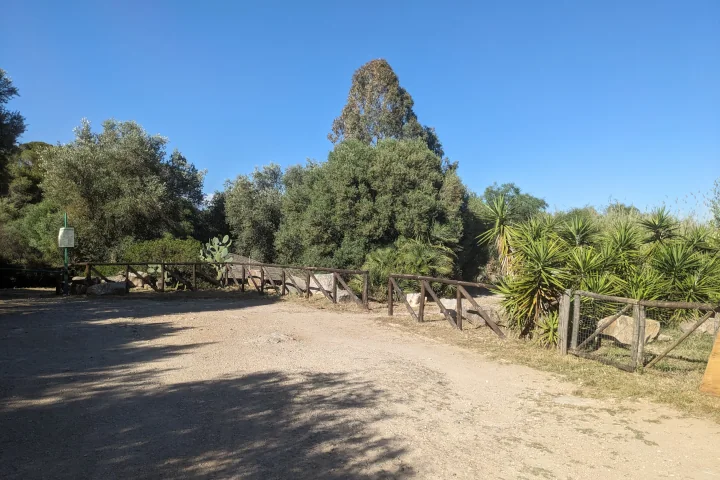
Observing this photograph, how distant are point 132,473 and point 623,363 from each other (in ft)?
22.1

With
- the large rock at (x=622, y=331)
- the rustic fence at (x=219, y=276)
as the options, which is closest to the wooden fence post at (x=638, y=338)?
the large rock at (x=622, y=331)

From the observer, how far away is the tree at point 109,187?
23031 mm

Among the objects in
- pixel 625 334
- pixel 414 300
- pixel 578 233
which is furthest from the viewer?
pixel 414 300

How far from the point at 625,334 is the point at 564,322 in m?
1.72

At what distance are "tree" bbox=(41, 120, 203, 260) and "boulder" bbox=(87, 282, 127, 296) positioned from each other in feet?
22.4

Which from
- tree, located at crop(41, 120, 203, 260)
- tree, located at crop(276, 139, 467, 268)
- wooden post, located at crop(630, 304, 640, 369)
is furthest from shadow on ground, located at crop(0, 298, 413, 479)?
tree, located at crop(41, 120, 203, 260)

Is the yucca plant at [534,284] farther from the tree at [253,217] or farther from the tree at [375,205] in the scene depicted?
the tree at [253,217]

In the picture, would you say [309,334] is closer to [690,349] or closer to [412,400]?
[412,400]

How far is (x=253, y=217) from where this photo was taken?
29750 mm

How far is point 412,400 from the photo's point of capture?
5.82m

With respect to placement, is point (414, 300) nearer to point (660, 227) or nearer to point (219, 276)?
point (660, 227)

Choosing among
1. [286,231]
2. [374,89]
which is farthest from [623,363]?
[374,89]

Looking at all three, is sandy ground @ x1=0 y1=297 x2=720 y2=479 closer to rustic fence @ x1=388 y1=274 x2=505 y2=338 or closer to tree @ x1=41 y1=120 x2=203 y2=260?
rustic fence @ x1=388 y1=274 x2=505 y2=338

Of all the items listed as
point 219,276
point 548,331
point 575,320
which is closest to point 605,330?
point 548,331
